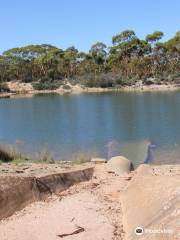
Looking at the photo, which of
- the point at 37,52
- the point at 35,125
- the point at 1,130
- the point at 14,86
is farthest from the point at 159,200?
the point at 37,52

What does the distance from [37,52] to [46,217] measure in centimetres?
8580

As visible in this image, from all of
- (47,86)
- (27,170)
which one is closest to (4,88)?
(47,86)

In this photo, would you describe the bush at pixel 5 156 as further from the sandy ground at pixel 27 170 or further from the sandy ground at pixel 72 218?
the sandy ground at pixel 72 218

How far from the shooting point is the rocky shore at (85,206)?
6289 mm

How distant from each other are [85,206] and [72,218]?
25.6 inches

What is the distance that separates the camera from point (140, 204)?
7.03 meters

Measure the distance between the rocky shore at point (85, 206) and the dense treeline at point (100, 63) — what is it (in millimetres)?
68905

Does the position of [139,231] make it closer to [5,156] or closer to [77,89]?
A: [5,156]

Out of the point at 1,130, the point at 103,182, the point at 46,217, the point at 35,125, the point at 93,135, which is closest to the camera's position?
the point at 46,217

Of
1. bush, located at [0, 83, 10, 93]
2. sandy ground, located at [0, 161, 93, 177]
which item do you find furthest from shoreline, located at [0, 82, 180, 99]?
sandy ground, located at [0, 161, 93, 177]

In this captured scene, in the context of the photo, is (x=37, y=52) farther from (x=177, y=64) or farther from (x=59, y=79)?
(x=177, y=64)

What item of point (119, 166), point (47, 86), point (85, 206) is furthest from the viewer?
point (47, 86)

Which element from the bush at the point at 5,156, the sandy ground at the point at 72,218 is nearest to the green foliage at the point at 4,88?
the bush at the point at 5,156

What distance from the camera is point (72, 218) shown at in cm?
720
